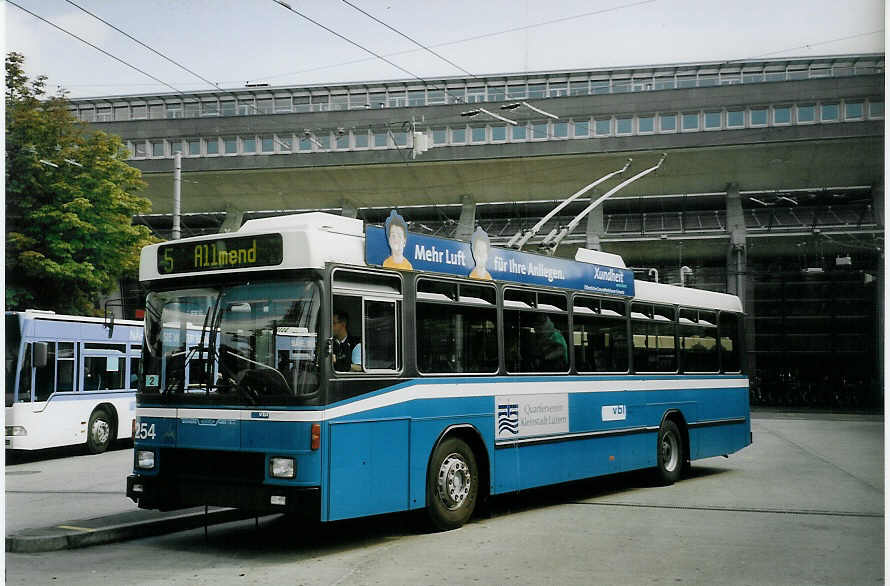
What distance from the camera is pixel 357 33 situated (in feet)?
52.0

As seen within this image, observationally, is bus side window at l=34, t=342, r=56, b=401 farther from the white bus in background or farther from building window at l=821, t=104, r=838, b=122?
building window at l=821, t=104, r=838, b=122

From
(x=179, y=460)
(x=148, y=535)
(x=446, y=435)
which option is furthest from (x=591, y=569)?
(x=148, y=535)

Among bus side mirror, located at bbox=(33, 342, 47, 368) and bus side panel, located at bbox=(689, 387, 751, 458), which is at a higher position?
bus side mirror, located at bbox=(33, 342, 47, 368)

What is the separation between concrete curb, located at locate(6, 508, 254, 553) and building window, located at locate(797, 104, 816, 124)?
31.7 meters

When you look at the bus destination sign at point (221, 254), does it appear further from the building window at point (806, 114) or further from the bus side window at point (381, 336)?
the building window at point (806, 114)

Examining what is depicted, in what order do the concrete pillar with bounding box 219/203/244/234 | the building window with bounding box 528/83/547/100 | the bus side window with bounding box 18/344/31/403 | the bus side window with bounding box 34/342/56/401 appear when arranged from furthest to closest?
the building window with bounding box 528/83/547/100 → the concrete pillar with bounding box 219/203/244/234 → the bus side window with bounding box 34/342/56/401 → the bus side window with bounding box 18/344/31/403

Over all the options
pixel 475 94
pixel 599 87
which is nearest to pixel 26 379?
pixel 475 94

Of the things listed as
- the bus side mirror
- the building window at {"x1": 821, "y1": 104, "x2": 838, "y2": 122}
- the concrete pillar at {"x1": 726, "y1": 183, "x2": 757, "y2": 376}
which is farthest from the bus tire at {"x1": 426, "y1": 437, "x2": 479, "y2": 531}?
the concrete pillar at {"x1": 726, "y1": 183, "x2": 757, "y2": 376}

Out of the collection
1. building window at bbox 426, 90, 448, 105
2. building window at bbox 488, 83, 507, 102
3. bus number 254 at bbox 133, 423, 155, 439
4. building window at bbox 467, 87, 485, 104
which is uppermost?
building window at bbox 488, 83, 507, 102

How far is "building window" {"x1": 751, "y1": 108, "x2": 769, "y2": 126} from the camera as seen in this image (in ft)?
124

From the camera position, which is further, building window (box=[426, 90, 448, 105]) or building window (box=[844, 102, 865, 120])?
building window (box=[426, 90, 448, 105])

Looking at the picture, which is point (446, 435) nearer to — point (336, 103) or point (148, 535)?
point (148, 535)

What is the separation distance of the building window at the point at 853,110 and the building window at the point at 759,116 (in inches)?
110

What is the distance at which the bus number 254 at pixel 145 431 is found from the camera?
8.77 meters
